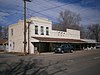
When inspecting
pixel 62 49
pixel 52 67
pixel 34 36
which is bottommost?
pixel 62 49

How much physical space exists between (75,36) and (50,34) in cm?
1385

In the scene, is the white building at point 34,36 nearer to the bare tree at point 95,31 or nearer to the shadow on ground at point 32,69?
the shadow on ground at point 32,69

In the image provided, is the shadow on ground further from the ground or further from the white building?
the white building

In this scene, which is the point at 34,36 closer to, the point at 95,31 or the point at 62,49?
the point at 62,49

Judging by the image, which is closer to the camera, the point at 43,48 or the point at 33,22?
the point at 33,22

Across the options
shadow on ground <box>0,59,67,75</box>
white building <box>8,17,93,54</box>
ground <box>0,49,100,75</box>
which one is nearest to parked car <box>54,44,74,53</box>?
white building <box>8,17,93,54</box>

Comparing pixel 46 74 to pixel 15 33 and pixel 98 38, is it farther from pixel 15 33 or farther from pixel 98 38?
pixel 98 38

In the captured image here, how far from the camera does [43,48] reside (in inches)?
1565

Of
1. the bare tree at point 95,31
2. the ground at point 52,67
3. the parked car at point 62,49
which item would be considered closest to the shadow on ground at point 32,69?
the ground at point 52,67

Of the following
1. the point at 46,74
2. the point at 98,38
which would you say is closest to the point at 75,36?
the point at 46,74

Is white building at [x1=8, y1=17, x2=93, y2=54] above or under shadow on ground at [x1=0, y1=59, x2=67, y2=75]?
above

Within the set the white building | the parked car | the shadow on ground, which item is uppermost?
the white building

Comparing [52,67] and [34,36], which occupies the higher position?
[34,36]

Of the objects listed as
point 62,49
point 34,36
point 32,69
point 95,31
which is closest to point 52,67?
point 32,69
